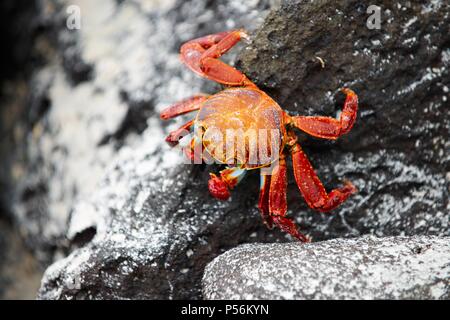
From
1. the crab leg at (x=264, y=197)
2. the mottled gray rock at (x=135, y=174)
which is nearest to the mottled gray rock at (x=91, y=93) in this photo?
the mottled gray rock at (x=135, y=174)

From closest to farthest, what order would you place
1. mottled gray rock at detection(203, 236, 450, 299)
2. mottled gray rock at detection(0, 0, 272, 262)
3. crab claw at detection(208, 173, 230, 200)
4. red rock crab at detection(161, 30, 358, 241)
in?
mottled gray rock at detection(203, 236, 450, 299), red rock crab at detection(161, 30, 358, 241), crab claw at detection(208, 173, 230, 200), mottled gray rock at detection(0, 0, 272, 262)

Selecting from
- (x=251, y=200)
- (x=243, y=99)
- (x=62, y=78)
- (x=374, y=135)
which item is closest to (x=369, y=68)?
(x=374, y=135)

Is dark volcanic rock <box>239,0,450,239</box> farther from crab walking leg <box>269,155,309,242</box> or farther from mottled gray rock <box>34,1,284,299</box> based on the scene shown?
mottled gray rock <box>34,1,284,299</box>

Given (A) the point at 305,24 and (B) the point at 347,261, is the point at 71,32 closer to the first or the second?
(A) the point at 305,24

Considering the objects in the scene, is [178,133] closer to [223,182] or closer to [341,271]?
[223,182]

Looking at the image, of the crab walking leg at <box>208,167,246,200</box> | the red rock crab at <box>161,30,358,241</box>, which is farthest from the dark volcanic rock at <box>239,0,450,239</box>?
the crab walking leg at <box>208,167,246,200</box>

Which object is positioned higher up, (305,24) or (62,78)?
(305,24)
